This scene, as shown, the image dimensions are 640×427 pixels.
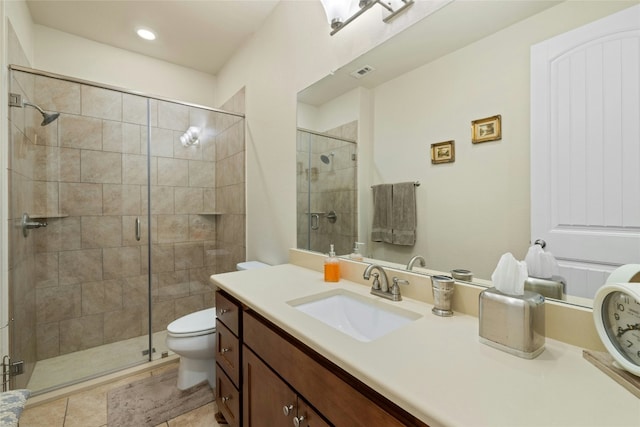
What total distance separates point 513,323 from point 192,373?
1.89 meters

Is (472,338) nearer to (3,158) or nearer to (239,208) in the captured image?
(239,208)

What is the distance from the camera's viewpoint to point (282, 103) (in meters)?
1.94

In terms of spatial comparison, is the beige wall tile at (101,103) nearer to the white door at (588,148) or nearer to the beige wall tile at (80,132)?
the beige wall tile at (80,132)

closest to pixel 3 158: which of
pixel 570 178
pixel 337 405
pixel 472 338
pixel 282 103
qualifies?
pixel 282 103

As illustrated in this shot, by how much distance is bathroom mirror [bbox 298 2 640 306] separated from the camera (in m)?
0.87

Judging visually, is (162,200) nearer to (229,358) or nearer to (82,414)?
(82,414)

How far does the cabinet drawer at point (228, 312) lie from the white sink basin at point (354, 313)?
0.97 ft

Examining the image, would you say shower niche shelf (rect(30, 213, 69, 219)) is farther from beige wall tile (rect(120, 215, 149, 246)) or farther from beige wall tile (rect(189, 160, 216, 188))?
beige wall tile (rect(189, 160, 216, 188))

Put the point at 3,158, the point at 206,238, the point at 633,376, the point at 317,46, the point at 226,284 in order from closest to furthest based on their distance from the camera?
1. the point at 633,376
2. the point at 226,284
3. the point at 3,158
4. the point at 317,46
5. the point at 206,238

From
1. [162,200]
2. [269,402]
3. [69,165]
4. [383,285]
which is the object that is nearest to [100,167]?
[69,165]

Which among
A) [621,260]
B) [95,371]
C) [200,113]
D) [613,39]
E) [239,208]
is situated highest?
[200,113]

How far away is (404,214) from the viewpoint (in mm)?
1198

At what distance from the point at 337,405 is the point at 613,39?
1168 millimetres

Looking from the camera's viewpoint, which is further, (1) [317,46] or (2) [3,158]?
(1) [317,46]
